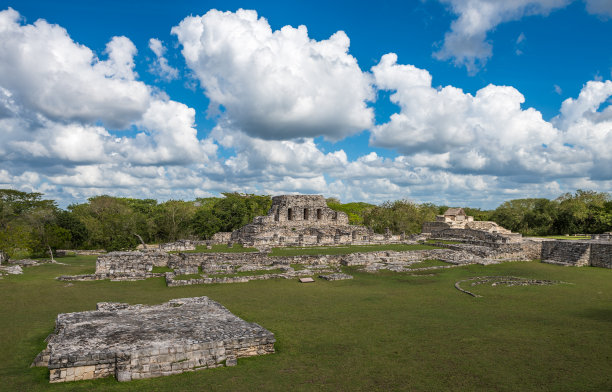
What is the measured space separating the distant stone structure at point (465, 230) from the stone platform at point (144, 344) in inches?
1004

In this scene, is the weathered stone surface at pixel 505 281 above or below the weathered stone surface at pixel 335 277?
above

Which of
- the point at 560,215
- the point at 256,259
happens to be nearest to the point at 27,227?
the point at 256,259

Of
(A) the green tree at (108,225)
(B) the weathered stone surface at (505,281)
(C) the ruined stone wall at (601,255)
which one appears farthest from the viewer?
(A) the green tree at (108,225)

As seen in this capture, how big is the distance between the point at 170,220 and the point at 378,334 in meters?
35.0

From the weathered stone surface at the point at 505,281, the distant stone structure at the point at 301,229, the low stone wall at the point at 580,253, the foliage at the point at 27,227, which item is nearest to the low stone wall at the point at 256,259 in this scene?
the low stone wall at the point at 580,253

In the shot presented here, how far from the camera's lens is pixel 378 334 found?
8.34 m

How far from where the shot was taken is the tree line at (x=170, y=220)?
24.2 m

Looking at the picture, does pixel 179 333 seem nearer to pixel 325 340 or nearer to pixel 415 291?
pixel 325 340

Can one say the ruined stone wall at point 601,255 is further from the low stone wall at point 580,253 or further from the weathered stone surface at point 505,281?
the weathered stone surface at point 505,281

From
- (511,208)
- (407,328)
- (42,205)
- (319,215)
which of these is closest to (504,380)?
(407,328)

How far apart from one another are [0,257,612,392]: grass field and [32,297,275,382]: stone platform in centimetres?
24

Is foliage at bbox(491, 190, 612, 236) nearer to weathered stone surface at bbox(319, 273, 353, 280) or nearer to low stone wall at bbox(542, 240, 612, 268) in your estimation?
low stone wall at bbox(542, 240, 612, 268)

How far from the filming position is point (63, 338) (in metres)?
6.92

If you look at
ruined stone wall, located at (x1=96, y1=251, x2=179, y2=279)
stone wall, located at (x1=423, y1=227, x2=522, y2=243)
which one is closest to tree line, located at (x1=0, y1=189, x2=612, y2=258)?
ruined stone wall, located at (x1=96, y1=251, x2=179, y2=279)
